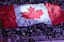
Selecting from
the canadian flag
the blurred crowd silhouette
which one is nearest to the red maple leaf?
the canadian flag

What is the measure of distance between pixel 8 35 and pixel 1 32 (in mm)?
121

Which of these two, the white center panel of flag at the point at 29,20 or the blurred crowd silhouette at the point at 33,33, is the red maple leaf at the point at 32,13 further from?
the blurred crowd silhouette at the point at 33,33

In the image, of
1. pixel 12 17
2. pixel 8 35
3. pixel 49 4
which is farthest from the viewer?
pixel 49 4

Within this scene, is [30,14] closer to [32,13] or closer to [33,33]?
[32,13]

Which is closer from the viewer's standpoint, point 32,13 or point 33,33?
point 33,33

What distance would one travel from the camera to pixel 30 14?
2537 millimetres

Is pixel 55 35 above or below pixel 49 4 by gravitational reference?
below

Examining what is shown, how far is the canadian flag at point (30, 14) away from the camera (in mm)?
2473

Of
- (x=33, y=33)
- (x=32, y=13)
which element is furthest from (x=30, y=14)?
(x=33, y=33)

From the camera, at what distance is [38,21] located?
98.8 inches

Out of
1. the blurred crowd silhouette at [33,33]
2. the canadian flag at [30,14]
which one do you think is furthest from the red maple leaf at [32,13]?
the blurred crowd silhouette at [33,33]

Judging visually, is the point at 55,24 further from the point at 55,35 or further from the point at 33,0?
the point at 33,0

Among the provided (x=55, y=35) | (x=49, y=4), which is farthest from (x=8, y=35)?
(x=49, y=4)

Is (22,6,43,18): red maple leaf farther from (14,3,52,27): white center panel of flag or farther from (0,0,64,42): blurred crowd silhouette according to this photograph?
(0,0,64,42): blurred crowd silhouette
